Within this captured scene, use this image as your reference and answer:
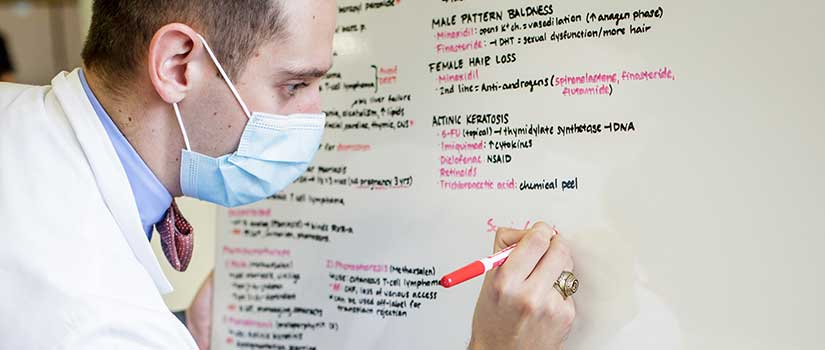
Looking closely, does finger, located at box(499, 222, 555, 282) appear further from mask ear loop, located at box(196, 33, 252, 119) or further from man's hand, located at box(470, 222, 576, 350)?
mask ear loop, located at box(196, 33, 252, 119)

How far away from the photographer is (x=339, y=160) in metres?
1.35

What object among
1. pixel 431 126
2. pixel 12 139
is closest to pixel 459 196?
pixel 431 126

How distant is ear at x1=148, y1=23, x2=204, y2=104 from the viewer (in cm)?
101

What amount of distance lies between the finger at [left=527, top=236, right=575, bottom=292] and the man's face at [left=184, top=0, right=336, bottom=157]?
16.4 inches

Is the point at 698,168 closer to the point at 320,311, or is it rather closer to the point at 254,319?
the point at 320,311

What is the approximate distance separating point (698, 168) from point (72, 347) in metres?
0.81

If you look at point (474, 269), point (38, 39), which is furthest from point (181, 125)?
point (38, 39)

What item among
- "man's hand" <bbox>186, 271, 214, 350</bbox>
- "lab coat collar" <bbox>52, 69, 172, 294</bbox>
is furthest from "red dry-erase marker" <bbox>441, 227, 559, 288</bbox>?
"man's hand" <bbox>186, 271, 214, 350</bbox>

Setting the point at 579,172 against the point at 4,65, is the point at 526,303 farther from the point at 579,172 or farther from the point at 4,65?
the point at 4,65

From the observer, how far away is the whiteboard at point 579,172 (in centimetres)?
94

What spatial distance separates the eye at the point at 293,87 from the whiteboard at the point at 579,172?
0.20 m

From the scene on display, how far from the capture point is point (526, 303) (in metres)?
0.98

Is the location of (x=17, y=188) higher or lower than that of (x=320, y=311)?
higher

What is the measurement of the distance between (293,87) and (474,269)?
1.27 ft
